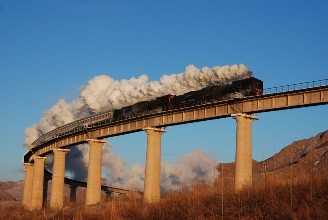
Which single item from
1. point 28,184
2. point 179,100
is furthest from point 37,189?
point 179,100

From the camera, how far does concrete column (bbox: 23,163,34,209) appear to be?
283 ft

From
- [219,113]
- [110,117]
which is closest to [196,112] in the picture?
[219,113]

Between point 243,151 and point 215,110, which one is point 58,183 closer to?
point 215,110

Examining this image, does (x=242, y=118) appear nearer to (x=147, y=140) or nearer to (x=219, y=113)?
(x=219, y=113)

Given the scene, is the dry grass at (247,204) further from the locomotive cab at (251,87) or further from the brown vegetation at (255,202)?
the locomotive cab at (251,87)

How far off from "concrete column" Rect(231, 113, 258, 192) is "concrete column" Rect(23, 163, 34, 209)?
50.6 m

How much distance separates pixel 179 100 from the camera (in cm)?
5253

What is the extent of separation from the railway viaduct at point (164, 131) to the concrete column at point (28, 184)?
8.32 metres

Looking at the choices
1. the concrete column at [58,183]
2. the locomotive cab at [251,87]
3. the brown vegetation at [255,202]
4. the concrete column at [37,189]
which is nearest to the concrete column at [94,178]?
the brown vegetation at [255,202]

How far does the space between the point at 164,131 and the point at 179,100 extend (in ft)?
12.1

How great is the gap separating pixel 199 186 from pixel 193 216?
798 cm

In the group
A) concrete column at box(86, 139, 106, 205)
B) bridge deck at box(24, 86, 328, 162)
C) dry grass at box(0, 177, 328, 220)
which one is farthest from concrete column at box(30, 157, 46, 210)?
dry grass at box(0, 177, 328, 220)

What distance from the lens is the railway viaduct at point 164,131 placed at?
4106 cm

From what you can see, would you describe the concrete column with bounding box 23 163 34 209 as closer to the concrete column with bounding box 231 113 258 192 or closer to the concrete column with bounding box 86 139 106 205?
the concrete column with bounding box 86 139 106 205
